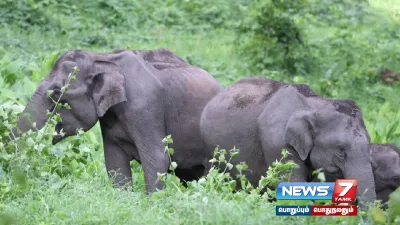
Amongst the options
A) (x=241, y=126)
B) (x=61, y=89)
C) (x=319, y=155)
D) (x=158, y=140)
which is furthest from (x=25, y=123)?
(x=319, y=155)

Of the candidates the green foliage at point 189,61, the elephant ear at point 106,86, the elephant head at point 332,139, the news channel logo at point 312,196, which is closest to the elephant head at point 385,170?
the elephant head at point 332,139

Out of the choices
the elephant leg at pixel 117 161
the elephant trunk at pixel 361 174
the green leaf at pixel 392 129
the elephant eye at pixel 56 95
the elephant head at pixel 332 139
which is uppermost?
the elephant eye at pixel 56 95

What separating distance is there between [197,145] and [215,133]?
48 centimetres

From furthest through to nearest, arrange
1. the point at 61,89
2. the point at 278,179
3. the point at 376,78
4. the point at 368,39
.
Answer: the point at 368,39 → the point at 376,78 → the point at 61,89 → the point at 278,179

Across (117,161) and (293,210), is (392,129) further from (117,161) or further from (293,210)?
(293,210)

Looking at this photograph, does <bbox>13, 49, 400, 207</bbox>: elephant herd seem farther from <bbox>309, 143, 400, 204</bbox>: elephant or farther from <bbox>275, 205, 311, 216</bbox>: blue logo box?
<bbox>275, 205, 311, 216</bbox>: blue logo box

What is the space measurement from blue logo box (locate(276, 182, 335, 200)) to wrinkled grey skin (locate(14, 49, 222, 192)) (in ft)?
7.00

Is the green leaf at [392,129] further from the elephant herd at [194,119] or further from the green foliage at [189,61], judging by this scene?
the elephant herd at [194,119]

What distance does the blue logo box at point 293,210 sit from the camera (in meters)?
5.68

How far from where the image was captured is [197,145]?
8.06m

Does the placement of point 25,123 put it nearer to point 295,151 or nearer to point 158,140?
point 158,140

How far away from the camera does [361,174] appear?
6695 millimetres

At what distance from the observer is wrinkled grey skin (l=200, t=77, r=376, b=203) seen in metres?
6.81

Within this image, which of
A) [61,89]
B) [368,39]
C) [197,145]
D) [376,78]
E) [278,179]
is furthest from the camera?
[368,39]
